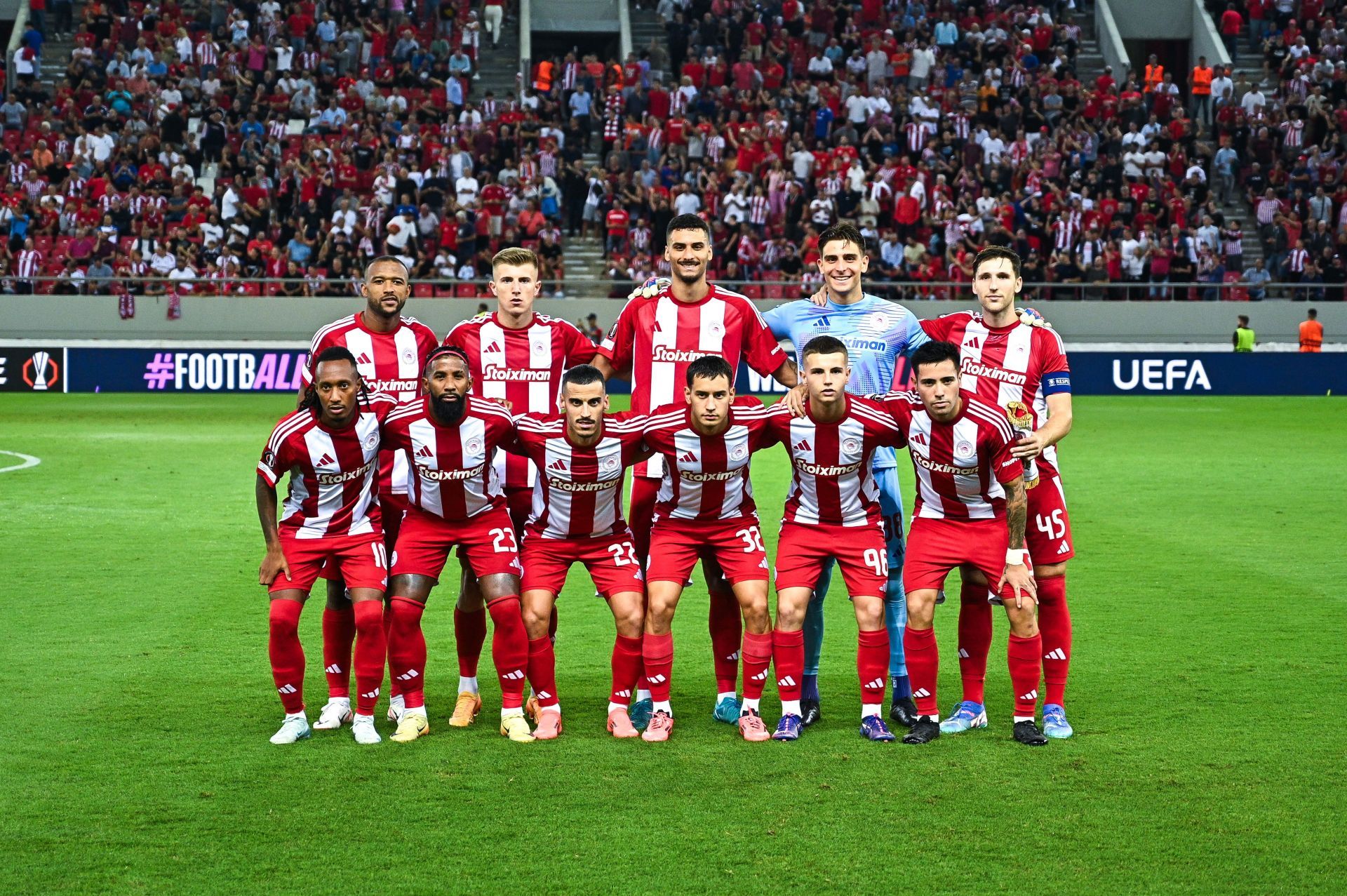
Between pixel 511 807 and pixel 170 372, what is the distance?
2437 cm

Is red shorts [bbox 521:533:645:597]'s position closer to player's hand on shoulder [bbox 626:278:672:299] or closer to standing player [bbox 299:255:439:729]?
standing player [bbox 299:255:439:729]

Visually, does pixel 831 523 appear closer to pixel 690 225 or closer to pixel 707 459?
pixel 707 459

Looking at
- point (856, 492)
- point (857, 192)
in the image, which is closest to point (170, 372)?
point (857, 192)

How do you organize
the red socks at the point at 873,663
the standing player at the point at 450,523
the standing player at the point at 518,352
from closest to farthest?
the red socks at the point at 873,663, the standing player at the point at 450,523, the standing player at the point at 518,352

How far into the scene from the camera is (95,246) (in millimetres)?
29125

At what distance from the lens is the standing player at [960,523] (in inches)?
238

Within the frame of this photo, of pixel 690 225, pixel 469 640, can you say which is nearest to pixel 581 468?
pixel 469 640

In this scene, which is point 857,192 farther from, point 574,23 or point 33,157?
point 33,157

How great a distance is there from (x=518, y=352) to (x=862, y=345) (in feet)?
5.51

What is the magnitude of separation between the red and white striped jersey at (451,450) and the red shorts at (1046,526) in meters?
2.33

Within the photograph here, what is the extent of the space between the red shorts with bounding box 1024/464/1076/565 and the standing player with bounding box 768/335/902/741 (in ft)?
2.14

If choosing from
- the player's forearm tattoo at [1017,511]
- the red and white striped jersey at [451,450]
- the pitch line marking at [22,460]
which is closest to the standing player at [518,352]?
the red and white striped jersey at [451,450]

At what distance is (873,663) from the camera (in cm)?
612

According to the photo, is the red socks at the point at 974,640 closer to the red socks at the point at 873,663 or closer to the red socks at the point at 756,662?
the red socks at the point at 873,663
